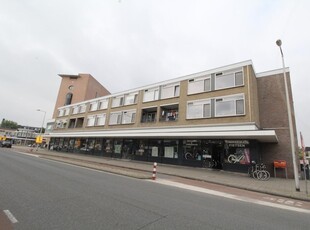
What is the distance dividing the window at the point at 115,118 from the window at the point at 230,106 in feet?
47.1

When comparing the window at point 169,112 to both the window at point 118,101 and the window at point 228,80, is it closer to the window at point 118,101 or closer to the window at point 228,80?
the window at point 228,80

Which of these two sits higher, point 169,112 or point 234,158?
point 169,112

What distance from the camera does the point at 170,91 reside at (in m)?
23.3

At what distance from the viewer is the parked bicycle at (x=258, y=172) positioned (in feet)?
48.8

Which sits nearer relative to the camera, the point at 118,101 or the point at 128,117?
the point at 128,117

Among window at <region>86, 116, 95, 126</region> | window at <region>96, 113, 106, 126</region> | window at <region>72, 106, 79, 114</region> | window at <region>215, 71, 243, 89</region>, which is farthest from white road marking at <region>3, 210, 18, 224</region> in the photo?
window at <region>72, 106, 79, 114</region>

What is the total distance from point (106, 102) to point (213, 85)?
59.4 feet

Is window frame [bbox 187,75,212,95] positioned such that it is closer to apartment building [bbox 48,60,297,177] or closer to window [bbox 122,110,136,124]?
apartment building [bbox 48,60,297,177]

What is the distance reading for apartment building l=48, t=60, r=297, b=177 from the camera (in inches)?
672

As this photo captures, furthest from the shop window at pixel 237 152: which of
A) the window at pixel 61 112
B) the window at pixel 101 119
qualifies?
the window at pixel 61 112

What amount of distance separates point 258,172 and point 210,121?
19.0ft

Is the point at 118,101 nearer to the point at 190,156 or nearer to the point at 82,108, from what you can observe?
the point at 82,108

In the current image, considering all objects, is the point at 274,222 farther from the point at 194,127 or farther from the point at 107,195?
the point at 194,127

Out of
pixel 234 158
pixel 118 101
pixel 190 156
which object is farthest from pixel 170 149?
pixel 118 101
